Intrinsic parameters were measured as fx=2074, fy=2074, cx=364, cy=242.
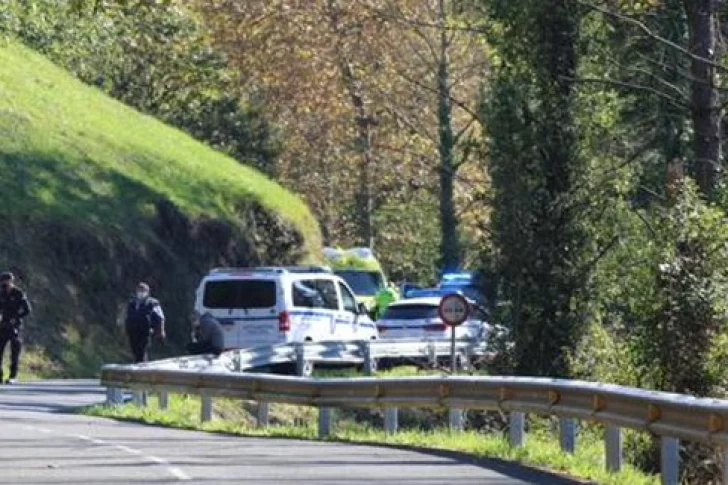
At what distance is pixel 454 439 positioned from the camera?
2141 cm

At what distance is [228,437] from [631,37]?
36.8 feet

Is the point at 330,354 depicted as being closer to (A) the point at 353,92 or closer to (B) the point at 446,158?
(B) the point at 446,158

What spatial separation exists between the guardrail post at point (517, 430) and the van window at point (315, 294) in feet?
57.0

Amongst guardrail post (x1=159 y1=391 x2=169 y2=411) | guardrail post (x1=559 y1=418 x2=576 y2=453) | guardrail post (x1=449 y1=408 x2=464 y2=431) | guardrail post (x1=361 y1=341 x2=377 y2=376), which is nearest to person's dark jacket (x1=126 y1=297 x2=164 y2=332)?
guardrail post (x1=361 y1=341 x2=377 y2=376)

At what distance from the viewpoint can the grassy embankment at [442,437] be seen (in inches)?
712

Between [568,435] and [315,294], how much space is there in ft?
63.9

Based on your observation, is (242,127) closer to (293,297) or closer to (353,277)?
(353,277)

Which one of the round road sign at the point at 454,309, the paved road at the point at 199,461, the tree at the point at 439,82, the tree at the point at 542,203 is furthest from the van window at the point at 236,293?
the tree at the point at 439,82

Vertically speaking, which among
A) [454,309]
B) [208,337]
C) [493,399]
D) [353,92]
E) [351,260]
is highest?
[353,92]

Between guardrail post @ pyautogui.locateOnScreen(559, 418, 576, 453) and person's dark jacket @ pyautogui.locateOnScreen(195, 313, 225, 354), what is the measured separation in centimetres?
1611

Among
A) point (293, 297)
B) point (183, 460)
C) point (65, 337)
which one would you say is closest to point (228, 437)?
point (183, 460)

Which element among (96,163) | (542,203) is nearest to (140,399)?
(542,203)

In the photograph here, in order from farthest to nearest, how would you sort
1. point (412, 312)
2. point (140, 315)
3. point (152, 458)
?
1. point (412, 312)
2. point (140, 315)
3. point (152, 458)

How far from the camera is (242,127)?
70188 mm
